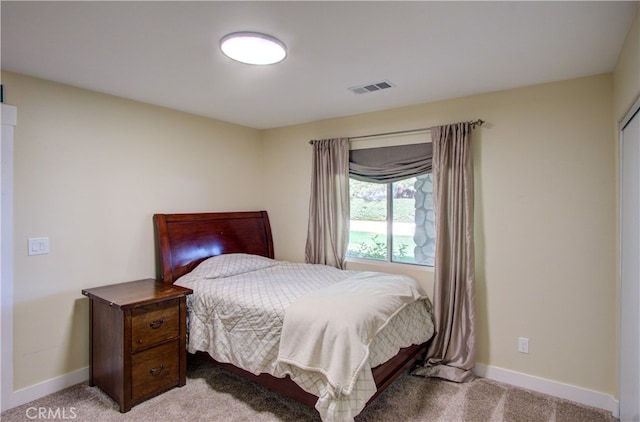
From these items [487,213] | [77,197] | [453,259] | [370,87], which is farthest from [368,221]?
[77,197]

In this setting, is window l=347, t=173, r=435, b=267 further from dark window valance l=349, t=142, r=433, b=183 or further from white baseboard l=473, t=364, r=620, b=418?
white baseboard l=473, t=364, r=620, b=418

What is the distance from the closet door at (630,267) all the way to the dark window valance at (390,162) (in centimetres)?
135

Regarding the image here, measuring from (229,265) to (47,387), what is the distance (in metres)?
1.57

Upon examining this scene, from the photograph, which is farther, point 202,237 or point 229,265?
point 202,237

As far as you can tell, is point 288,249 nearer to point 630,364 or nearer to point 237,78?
point 237,78

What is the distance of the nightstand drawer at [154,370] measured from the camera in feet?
7.85

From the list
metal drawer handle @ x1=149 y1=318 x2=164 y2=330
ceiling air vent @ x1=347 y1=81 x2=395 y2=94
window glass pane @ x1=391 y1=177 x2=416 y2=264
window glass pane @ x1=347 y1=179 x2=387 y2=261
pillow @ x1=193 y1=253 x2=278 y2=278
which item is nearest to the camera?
metal drawer handle @ x1=149 y1=318 x2=164 y2=330

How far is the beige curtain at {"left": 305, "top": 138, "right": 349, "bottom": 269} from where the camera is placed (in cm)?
361

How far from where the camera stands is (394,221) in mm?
3426

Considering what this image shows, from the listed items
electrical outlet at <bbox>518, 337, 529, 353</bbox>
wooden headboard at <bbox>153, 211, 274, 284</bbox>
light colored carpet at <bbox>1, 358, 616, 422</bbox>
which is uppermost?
wooden headboard at <bbox>153, 211, 274, 284</bbox>

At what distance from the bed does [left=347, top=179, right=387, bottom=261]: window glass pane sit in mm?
458

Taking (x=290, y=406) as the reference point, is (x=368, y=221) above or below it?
above

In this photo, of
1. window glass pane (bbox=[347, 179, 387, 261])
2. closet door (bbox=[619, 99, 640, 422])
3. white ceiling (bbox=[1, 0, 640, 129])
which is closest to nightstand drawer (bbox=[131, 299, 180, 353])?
white ceiling (bbox=[1, 0, 640, 129])

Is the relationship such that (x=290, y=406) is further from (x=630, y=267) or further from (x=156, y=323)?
(x=630, y=267)
